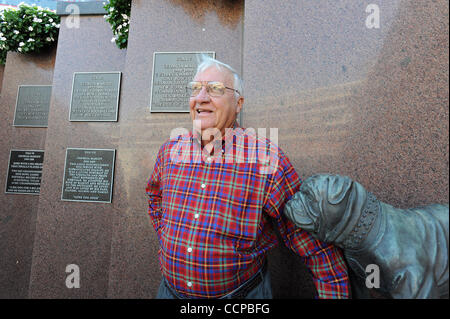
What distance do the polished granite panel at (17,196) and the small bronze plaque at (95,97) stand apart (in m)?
1.05

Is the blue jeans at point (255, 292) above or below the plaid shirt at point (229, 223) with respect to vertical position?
below

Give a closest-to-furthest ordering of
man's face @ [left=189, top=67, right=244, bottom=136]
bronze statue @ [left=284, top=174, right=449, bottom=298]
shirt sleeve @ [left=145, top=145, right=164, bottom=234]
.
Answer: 1. bronze statue @ [left=284, top=174, right=449, bottom=298]
2. man's face @ [left=189, top=67, right=244, bottom=136]
3. shirt sleeve @ [left=145, top=145, right=164, bottom=234]

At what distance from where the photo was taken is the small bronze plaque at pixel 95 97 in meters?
3.51

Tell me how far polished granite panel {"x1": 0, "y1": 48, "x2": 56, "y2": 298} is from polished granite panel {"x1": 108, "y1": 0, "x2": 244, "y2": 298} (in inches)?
86.5

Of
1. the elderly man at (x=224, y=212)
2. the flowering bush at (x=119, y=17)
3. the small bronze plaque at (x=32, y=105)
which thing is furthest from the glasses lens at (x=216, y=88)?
the small bronze plaque at (x=32, y=105)

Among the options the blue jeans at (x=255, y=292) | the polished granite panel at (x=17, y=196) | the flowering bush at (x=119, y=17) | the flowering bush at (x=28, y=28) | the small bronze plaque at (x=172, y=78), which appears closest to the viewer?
the blue jeans at (x=255, y=292)

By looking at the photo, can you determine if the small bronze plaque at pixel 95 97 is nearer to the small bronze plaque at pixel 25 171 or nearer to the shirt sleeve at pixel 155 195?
the small bronze plaque at pixel 25 171

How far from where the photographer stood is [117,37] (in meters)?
3.53

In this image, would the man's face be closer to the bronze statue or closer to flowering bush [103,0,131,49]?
the bronze statue

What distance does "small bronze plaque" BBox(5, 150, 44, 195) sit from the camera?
4125 mm

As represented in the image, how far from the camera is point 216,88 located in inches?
66.6

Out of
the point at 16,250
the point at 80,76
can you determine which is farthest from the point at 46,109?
the point at 16,250

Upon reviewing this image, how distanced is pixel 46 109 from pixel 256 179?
13.4 ft

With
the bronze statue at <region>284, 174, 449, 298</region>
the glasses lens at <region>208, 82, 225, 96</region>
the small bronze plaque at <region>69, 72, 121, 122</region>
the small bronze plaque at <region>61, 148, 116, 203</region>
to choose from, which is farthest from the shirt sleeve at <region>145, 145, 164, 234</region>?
the small bronze plaque at <region>69, 72, 121, 122</region>
